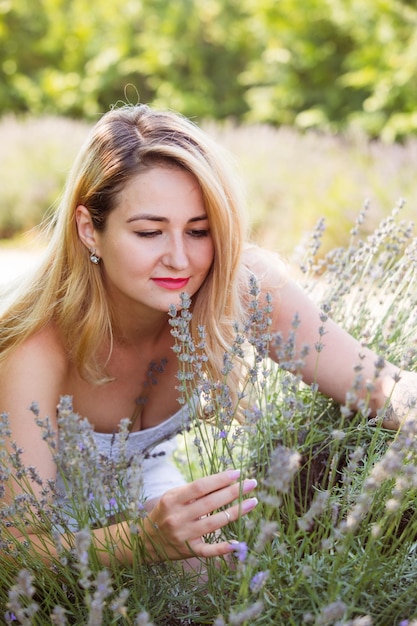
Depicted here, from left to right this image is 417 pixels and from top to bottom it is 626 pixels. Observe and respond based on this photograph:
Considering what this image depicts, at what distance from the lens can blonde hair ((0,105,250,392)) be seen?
1.97 meters

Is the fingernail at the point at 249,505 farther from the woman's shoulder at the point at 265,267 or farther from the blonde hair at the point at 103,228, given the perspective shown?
the woman's shoulder at the point at 265,267

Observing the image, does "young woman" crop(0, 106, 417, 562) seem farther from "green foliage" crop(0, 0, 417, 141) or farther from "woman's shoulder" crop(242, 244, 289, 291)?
"green foliage" crop(0, 0, 417, 141)

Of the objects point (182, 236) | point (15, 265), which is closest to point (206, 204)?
point (182, 236)

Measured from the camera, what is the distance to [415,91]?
35.1ft

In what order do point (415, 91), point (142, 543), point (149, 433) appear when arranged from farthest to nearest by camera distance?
point (415, 91) < point (149, 433) < point (142, 543)

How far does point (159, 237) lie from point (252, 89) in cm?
1190

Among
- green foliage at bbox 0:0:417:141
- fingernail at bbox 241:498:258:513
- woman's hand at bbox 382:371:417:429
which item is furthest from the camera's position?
green foliage at bbox 0:0:417:141

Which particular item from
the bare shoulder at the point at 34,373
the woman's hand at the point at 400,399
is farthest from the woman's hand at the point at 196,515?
the bare shoulder at the point at 34,373

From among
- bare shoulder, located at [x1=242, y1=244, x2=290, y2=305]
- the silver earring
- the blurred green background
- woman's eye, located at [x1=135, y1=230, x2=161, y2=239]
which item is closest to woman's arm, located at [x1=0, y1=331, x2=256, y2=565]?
the silver earring

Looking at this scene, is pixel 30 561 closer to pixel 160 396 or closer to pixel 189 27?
pixel 160 396

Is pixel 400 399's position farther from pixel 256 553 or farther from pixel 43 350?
pixel 43 350

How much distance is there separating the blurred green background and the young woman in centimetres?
398

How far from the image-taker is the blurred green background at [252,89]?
7.52m

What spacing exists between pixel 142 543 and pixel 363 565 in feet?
1.35
